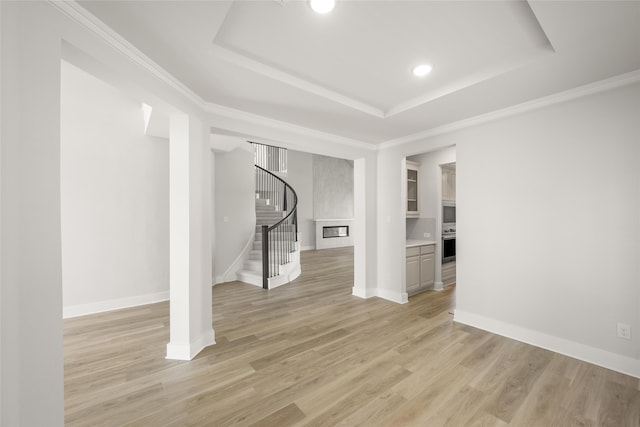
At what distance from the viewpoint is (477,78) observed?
7.77ft

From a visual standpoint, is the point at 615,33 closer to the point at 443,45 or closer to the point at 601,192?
the point at 443,45

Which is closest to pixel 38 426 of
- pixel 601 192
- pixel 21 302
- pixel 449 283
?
pixel 21 302

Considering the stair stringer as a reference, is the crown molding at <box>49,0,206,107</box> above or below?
above

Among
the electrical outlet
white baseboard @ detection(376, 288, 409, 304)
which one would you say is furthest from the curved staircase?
the electrical outlet

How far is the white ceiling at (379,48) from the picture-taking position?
1.58m

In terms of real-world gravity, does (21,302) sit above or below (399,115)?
below

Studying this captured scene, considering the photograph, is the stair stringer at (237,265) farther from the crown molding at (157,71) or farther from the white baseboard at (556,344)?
the white baseboard at (556,344)

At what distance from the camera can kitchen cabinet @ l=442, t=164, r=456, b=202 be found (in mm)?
5203

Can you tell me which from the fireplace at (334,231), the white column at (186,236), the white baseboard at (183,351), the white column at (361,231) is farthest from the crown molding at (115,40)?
the fireplace at (334,231)

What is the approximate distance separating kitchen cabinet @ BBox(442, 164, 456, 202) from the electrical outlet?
3167 mm

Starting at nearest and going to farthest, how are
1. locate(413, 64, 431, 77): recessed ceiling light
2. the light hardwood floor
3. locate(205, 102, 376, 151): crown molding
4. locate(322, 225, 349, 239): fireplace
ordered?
the light hardwood floor
locate(413, 64, 431, 77): recessed ceiling light
locate(205, 102, 376, 151): crown molding
locate(322, 225, 349, 239): fireplace

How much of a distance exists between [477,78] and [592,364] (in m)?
2.84

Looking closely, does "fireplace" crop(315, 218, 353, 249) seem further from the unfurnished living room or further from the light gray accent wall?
the unfurnished living room

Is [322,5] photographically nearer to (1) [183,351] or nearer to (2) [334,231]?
(1) [183,351]
